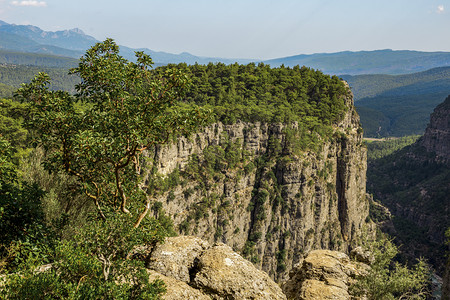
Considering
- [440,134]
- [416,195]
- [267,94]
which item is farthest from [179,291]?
[440,134]

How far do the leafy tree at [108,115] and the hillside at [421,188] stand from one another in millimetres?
120908

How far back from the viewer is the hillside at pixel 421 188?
116 metres

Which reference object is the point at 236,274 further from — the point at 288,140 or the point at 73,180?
the point at 288,140

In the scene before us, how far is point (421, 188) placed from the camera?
149750mm

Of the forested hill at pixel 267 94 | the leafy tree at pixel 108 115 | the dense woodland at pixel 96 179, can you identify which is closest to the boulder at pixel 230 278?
the dense woodland at pixel 96 179

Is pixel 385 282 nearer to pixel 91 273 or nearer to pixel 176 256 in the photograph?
pixel 176 256

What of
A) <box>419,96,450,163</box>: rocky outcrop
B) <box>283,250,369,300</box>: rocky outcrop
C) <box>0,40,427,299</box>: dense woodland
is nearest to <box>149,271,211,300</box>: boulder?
<box>0,40,427,299</box>: dense woodland

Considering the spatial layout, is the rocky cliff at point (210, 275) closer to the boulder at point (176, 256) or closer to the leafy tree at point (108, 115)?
the boulder at point (176, 256)

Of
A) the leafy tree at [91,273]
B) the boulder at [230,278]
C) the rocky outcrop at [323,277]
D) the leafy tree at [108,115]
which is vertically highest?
the leafy tree at [108,115]

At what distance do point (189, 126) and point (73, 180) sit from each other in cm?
1214

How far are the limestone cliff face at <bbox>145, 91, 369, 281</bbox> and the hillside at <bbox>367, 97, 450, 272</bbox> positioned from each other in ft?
169

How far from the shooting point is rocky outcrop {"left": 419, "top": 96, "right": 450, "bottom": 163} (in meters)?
164

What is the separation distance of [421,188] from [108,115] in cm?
17475

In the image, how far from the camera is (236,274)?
38.1 ft
